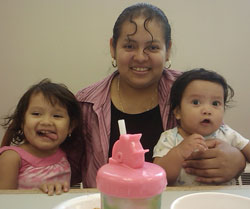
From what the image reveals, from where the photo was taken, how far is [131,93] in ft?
Result: 4.42

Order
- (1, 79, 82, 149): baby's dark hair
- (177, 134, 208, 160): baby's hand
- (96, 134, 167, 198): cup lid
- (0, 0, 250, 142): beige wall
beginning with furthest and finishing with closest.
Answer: (0, 0, 250, 142): beige wall → (1, 79, 82, 149): baby's dark hair → (177, 134, 208, 160): baby's hand → (96, 134, 167, 198): cup lid

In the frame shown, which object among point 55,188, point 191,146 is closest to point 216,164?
point 191,146

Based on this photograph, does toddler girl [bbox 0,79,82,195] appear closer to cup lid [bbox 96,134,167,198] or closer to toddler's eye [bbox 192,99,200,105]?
toddler's eye [bbox 192,99,200,105]

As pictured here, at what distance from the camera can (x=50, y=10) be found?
1.82 metres

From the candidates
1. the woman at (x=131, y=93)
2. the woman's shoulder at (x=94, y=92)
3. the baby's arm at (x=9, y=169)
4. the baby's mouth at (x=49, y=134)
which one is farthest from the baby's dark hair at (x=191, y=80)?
the baby's arm at (x=9, y=169)

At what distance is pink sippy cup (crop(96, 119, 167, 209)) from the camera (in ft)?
1.24

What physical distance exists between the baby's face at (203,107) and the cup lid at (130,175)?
1.92 ft

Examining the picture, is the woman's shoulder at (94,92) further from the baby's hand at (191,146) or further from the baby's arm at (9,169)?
the baby's hand at (191,146)

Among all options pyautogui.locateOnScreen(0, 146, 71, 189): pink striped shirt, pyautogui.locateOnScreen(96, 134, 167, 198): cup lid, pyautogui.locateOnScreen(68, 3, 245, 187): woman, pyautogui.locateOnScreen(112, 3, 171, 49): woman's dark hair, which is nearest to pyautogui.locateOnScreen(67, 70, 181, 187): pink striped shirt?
pyautogui.locateOnScreen(68, 3, 245, 187): woman

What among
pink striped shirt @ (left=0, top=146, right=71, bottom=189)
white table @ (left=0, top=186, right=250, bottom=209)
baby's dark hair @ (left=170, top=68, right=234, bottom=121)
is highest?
baby's dark hair @ (left=170, top=68, right=234, bottom=121)

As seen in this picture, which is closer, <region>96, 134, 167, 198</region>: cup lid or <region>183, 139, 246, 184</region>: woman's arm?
<region>96, 134, 167, 198</region>: cup lid

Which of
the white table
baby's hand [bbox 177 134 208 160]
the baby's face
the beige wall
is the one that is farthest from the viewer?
the beige wall

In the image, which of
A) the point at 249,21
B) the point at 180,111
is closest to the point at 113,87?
the point at 180,111

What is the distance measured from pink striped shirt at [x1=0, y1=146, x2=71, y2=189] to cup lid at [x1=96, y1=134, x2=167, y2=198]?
70cm
